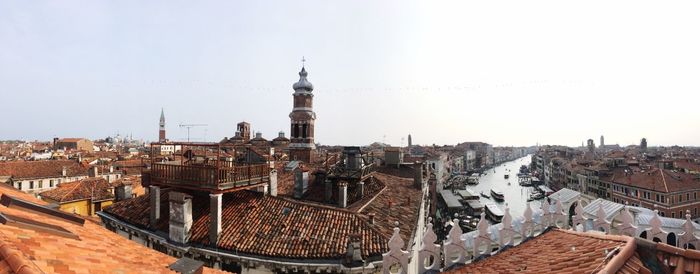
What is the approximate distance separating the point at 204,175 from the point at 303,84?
26.2 metres

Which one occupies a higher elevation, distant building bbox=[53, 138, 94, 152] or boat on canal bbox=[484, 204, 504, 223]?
distant building bbox=[53, 138, 94, 152]

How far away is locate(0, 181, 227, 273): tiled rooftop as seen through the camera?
3.66 meters

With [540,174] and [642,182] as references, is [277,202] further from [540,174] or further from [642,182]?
[540,174]

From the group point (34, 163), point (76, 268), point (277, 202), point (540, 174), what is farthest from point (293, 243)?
point (540, 174)

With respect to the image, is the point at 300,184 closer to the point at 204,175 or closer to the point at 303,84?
the point at 204,175

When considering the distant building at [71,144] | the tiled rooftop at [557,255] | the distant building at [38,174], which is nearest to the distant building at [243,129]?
the distant building at [38,174]

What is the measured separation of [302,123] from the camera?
3756cm

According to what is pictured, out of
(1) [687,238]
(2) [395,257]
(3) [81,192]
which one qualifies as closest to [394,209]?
(2) [395,257]

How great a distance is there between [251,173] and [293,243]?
13.9 feet

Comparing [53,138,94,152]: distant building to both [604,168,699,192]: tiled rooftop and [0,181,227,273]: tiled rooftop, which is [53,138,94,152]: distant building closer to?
[0,181,227,273]: tiled rooftop

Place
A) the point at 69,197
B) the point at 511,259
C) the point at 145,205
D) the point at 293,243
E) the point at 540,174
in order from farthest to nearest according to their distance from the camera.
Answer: the point at 540,174
the point at 69,197
the point at 145,205
the point at 293,243
the point at 511,259

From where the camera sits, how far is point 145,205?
606 inches

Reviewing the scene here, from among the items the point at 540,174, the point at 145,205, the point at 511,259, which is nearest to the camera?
the point at 511,259

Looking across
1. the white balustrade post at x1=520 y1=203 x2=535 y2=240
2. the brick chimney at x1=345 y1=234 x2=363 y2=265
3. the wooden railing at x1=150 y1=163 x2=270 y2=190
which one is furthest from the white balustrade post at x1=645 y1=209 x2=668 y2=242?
the wooden railing at x1=150 y1=163 x2=270 y2=190
